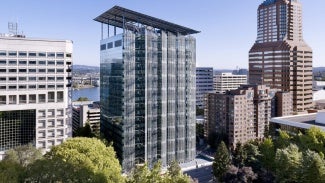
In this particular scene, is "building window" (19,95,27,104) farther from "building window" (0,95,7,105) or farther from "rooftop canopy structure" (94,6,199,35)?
"rooftop canopy structure" (94,6,199,35)

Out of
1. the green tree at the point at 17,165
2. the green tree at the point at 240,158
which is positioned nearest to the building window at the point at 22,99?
the green tree at the point at 17,165

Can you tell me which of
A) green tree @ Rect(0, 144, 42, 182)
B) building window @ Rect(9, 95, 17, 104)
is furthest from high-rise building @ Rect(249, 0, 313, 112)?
green tree @ Rect(0, 144, 42, 182)

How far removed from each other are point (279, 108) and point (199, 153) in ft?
80.8

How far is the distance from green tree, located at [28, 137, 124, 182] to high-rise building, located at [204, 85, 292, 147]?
3979cm

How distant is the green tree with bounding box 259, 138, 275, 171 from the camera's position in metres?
44.9

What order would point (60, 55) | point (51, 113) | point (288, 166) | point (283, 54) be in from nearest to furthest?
point (288, 166) < point (51, 113) < point (60, 55) < point (283, 54)

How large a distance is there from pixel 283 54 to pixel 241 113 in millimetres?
27058

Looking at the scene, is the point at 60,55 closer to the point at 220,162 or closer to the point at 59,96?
the point at 59,96

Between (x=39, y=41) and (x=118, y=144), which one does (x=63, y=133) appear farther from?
(x=39, y=41)

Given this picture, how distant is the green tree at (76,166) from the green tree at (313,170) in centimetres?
1977

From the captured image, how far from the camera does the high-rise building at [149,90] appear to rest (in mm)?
52875

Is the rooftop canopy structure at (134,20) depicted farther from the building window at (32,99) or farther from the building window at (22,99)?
the building window at (22,99)

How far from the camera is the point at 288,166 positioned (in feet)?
121

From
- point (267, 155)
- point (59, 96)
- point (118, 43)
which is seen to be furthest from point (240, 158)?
point (59, 96)
